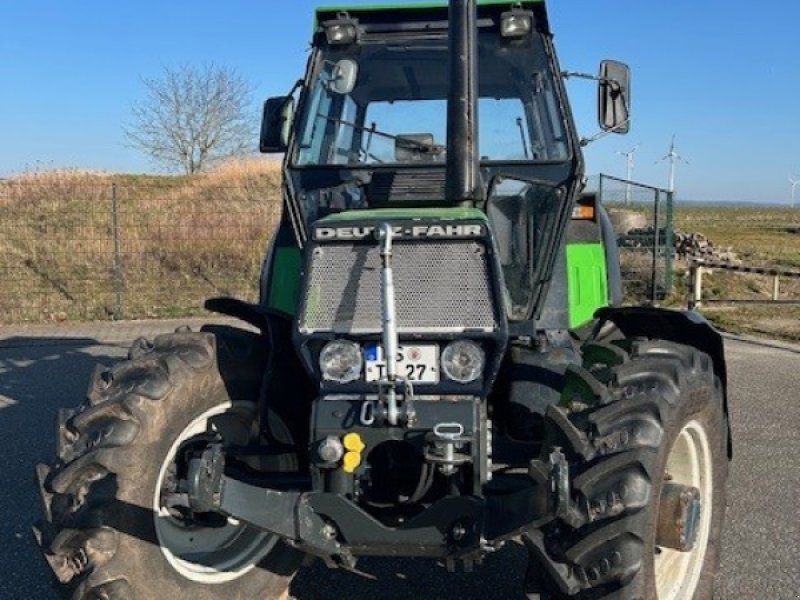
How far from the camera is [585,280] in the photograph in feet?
16.5

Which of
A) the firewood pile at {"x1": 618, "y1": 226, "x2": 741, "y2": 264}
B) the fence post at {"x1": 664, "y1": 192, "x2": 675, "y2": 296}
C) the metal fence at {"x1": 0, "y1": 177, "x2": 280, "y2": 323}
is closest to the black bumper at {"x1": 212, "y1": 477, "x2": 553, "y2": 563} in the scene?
the fence post at {"x1": 664, "y1": 192, "x2": 675, "y2": 296}

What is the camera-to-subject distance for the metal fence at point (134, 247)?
640 inches

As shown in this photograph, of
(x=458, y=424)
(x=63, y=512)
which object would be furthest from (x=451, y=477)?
(x=63, y=512)

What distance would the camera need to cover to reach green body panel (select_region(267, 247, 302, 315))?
4.98m

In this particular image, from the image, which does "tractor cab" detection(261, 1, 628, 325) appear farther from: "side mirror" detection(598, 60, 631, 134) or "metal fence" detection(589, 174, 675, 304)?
"metal fence" detection(589, 174, 675, 304)

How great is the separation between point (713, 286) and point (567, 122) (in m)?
13.9

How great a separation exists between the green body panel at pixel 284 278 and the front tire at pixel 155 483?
29.7 inches

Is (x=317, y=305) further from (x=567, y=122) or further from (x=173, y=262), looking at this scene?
(x=173, y=262)

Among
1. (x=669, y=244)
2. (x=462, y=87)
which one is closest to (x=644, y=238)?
(x=669, y=244)

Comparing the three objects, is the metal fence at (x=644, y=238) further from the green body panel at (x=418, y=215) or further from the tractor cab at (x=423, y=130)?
the green body panel at (x=418, y=215)

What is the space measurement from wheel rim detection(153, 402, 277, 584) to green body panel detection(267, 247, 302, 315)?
0.92m

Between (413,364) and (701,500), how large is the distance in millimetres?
1494

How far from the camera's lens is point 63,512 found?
355cm

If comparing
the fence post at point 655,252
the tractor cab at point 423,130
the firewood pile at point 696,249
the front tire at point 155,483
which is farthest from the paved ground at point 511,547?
the firewood pile at point 696,249
